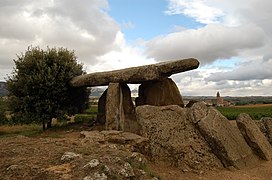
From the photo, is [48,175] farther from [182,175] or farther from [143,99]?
[143,99]

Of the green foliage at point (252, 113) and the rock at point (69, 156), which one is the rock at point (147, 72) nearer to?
the rock at point (69, 156)

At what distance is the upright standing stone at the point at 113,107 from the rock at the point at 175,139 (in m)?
4.31

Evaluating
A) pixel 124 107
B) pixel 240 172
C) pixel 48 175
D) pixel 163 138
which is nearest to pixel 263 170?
pixel 240 172

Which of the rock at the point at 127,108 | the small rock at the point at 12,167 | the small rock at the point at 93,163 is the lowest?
the small rock at the point at 12,167

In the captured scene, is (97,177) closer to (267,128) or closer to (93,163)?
(93,163)

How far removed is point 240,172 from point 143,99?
9.76 metres

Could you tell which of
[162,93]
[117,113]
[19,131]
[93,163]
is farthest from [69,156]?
[19,131]

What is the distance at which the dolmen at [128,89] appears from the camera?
17391 millimetres

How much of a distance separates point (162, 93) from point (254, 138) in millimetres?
7290

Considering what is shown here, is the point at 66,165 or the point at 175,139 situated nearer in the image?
the point at 66,165

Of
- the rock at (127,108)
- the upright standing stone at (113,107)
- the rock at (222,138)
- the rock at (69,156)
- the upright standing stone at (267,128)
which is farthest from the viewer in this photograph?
the rock at (127,108)

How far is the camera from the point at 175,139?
11.9m

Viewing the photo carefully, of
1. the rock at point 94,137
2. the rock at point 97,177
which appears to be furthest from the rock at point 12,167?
the rock at point 94,137

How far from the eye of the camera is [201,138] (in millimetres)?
11789
